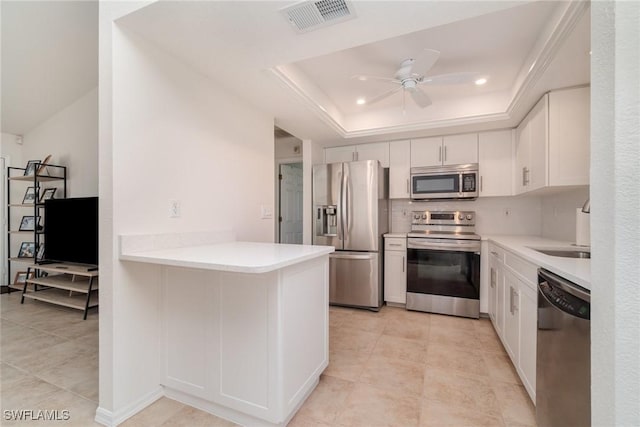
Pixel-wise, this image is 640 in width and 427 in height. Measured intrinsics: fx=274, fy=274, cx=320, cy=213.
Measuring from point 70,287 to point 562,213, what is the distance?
18.2 feet

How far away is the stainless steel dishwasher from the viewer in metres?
1.05

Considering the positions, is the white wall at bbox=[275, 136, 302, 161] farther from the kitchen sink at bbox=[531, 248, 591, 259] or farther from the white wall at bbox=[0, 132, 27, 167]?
the white wall at bbox=[0, 132, 27, 167]

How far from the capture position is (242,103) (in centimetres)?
246

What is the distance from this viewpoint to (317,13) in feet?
4.73

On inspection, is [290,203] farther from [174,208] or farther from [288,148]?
[174,208]

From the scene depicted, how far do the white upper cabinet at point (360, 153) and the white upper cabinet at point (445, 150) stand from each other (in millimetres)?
372

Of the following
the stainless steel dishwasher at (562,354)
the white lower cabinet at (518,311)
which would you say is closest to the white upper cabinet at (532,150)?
the white lower cabinet at (518,311)

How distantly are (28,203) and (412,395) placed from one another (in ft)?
17.8

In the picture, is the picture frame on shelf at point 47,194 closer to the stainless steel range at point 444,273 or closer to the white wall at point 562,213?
the stainless steel range at point 444,273

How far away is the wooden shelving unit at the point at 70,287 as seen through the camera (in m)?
3.19

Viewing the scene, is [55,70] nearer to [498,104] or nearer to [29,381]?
[29,381]

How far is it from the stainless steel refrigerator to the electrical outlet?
2.02 meters

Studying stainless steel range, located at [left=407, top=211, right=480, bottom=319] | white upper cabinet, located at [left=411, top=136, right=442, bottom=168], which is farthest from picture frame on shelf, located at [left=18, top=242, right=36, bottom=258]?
white upper cabinet, located at [left=411, top=136, right=442, bottom=168]

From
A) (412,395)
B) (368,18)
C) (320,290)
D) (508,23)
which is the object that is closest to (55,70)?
(368,18)
